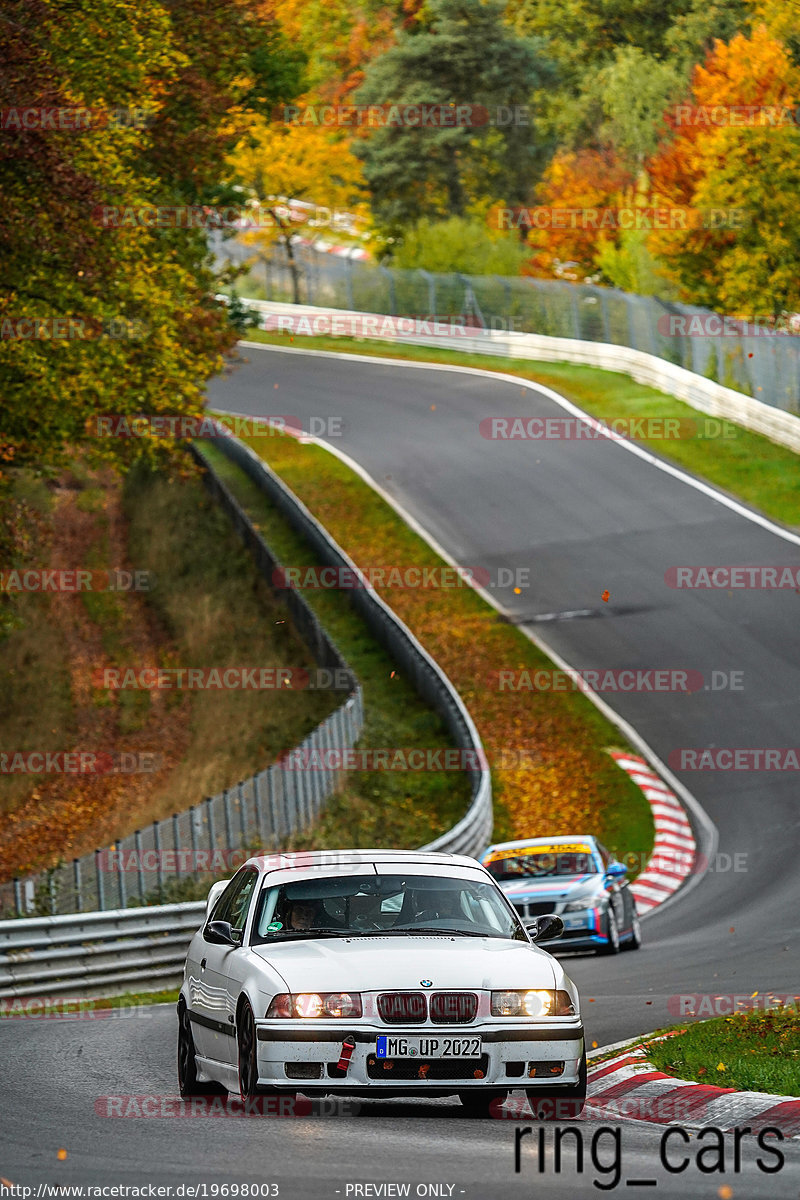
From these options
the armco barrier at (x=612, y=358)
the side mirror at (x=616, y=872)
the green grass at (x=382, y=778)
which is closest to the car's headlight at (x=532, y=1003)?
the side mirror at (x=616, y=872)

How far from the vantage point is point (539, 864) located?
19.2m

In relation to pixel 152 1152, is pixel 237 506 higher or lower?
lower

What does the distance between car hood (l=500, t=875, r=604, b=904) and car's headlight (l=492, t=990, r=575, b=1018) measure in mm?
9881

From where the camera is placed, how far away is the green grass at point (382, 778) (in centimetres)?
2453

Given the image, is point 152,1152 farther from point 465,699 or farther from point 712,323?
point 712,323

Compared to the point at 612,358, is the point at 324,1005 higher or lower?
higher

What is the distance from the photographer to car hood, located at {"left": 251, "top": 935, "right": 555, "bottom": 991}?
8.21 meters

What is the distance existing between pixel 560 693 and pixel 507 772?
275 cm

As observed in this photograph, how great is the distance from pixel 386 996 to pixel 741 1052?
3158 millimetres

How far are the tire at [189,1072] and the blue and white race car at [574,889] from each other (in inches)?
329

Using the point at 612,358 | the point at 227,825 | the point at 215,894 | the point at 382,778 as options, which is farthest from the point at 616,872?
the point at 612,358

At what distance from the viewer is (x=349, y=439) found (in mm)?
47812

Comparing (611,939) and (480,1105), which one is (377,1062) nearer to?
(480,1105)

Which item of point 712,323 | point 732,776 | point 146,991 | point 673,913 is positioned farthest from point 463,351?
point 146,991
